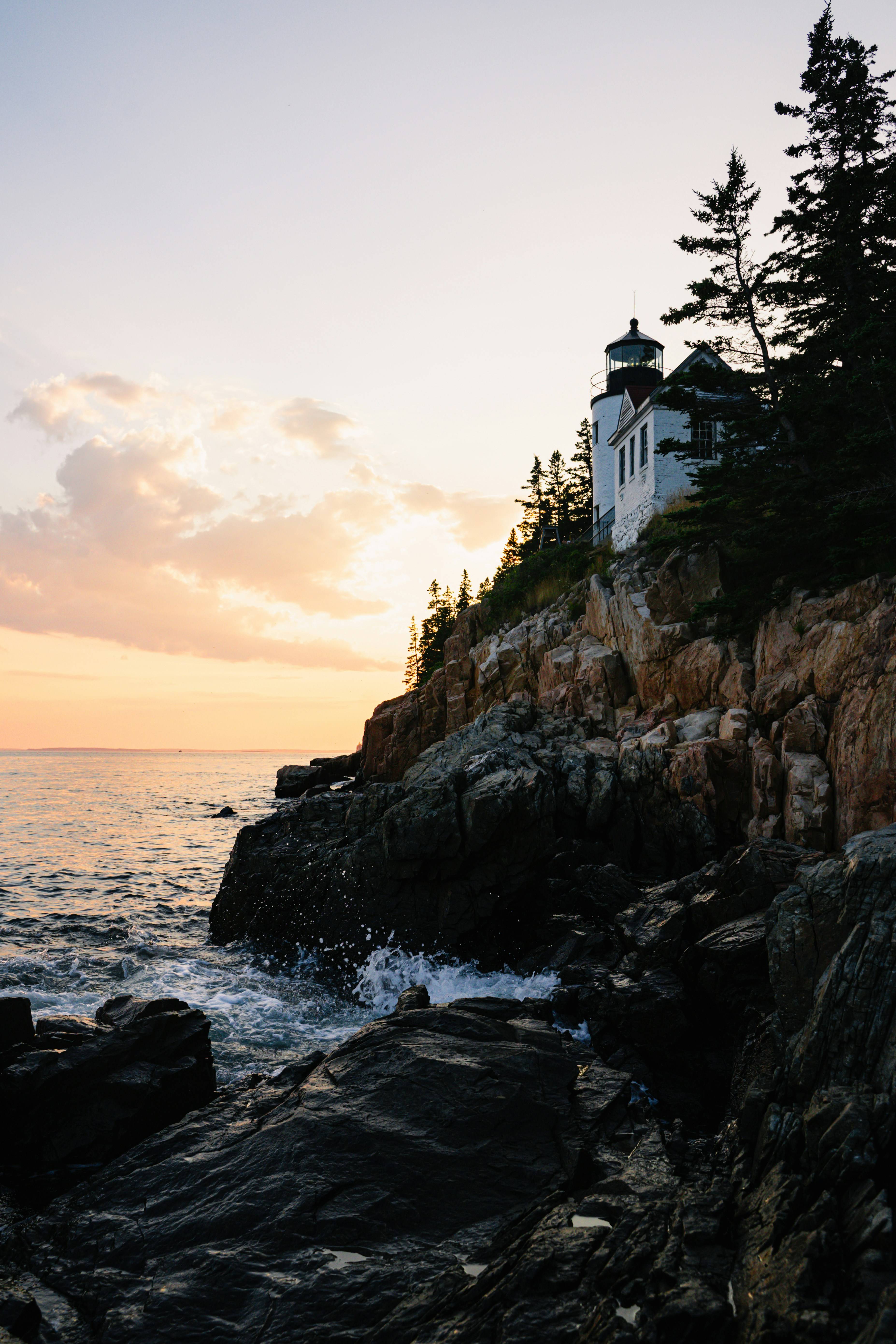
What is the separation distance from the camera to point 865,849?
818 cm

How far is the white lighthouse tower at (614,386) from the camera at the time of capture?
159 feet

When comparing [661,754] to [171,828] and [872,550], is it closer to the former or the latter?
[872,550]

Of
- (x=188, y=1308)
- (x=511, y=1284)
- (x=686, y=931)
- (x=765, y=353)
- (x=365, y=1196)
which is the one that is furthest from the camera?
(x=765, y=353)

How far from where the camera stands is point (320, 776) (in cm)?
5666

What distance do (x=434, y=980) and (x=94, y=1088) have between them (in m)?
8.42

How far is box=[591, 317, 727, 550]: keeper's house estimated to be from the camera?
3516cm

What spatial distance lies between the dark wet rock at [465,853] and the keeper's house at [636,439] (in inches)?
495

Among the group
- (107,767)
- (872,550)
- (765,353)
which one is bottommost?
(107,767)

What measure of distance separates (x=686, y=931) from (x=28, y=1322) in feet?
35.9

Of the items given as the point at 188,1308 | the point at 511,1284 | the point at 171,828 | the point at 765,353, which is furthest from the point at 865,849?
the point at 171,828

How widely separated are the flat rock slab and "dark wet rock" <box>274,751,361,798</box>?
46225 mm

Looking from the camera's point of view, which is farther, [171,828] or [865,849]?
[171,828]

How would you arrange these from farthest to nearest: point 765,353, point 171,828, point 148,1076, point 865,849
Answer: point 171,828, point 765,353, point 148,1076, point 865,849

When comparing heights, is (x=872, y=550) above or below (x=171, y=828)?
above
